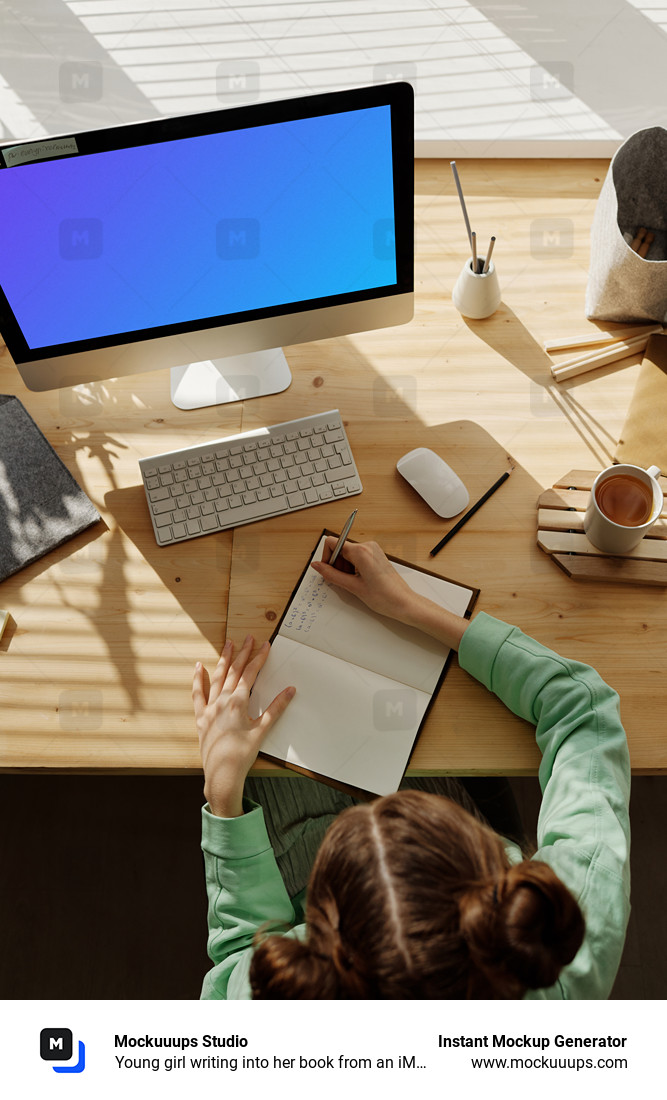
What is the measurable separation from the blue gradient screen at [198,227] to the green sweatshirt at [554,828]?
0.52m

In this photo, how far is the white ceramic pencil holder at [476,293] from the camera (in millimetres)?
1147

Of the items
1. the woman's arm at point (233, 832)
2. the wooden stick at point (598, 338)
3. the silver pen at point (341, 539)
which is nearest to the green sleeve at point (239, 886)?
the woman's arm at point (233, 832)

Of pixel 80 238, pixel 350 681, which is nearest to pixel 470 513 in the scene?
pixel 350 681

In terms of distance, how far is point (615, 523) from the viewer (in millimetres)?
980

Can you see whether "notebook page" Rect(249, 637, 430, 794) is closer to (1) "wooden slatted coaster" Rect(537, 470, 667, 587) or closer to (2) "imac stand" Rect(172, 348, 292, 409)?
(1) "wooden slatted coaster" Rect(537, 470, 667, 587)

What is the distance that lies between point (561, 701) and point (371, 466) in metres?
0.42

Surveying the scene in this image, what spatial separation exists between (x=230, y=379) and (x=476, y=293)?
393 mm

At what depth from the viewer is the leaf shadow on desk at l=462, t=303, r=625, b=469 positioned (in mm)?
1120

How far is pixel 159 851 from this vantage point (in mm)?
1542

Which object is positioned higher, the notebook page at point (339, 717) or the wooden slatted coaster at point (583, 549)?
the wooden slatted coaster at point (583, 549)

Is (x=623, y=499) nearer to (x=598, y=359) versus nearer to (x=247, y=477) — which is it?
(x=598, y=359)
